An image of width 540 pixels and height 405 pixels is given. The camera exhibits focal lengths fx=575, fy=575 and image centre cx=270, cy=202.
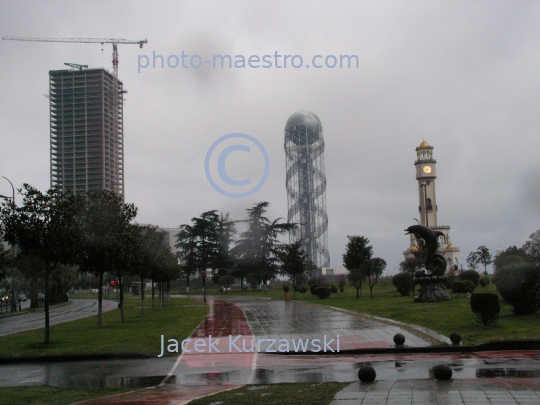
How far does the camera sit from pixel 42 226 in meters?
19.4

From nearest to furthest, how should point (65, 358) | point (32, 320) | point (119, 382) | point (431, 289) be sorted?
point (119, 382) → point (65, 358) → point (431, 289) → point (32, 320)

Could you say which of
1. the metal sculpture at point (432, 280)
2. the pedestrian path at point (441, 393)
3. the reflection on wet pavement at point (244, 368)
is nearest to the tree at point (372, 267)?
the metal sculpture at point (432, 280)

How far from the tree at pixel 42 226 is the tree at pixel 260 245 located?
51.4m

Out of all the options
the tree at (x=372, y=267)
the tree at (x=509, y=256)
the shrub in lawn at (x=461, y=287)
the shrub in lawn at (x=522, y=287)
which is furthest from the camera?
the tree at (x=372, y=267)

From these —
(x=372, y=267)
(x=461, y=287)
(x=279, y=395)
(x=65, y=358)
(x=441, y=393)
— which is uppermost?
(x=372, y=267)

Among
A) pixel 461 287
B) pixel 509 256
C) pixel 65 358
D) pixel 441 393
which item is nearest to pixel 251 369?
pixel 441 393

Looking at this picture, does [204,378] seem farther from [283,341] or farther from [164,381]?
[283,341]

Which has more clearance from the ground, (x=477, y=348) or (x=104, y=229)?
(x=104, y=229)

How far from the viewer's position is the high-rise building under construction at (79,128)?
125 m

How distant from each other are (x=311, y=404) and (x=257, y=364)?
→ 5.43 metres

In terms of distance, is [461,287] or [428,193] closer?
[461,287]

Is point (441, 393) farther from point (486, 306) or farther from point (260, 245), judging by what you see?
point (260, 245)

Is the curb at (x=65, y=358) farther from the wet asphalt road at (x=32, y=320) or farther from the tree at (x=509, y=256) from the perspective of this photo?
the tree at (x=509, y=256)

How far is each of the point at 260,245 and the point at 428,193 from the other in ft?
134
